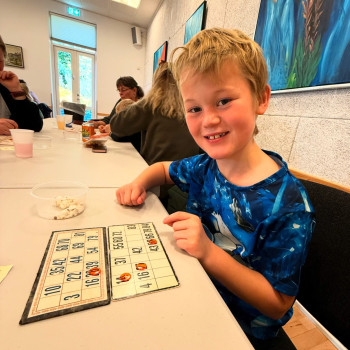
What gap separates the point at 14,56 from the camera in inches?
167

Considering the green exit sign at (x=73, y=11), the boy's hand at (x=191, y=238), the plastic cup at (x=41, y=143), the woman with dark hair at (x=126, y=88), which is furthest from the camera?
the green exit sign at (x=73, y=11)

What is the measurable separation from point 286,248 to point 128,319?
0.33 metres

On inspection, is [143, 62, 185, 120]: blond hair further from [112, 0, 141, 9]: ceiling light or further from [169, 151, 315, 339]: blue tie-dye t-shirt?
[112, 0, 141, 9]: ceiling light

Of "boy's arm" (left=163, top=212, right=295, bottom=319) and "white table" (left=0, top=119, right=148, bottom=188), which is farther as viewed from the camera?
"white table" (left=0, top=119, right=148, bottom=188)

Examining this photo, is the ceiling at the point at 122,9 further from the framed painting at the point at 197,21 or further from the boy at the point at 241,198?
the boy at the point at 241,198

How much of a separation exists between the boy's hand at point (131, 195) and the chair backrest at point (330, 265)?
466 millimetres

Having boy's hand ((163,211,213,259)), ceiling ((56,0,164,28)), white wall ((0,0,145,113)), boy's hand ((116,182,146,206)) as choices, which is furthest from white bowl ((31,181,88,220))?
white wall ((0,0,145,113))

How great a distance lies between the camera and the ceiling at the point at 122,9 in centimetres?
401

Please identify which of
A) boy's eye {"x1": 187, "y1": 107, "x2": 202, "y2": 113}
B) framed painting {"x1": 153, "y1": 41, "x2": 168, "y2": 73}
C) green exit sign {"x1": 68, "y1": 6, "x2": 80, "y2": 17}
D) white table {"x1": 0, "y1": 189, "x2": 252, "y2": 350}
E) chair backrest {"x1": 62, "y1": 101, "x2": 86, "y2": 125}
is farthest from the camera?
green exit sign {"x1": 68, "y1": 6, "x2": 80, "y2": 17}

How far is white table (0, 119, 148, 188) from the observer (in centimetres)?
72

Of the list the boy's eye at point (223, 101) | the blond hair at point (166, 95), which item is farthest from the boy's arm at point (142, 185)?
the blond hair at point (166, 95)

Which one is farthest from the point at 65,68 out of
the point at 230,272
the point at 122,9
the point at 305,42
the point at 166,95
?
the point at 230,272

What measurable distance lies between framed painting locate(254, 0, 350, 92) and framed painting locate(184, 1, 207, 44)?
1027 mm

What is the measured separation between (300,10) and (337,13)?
242 millimetres
